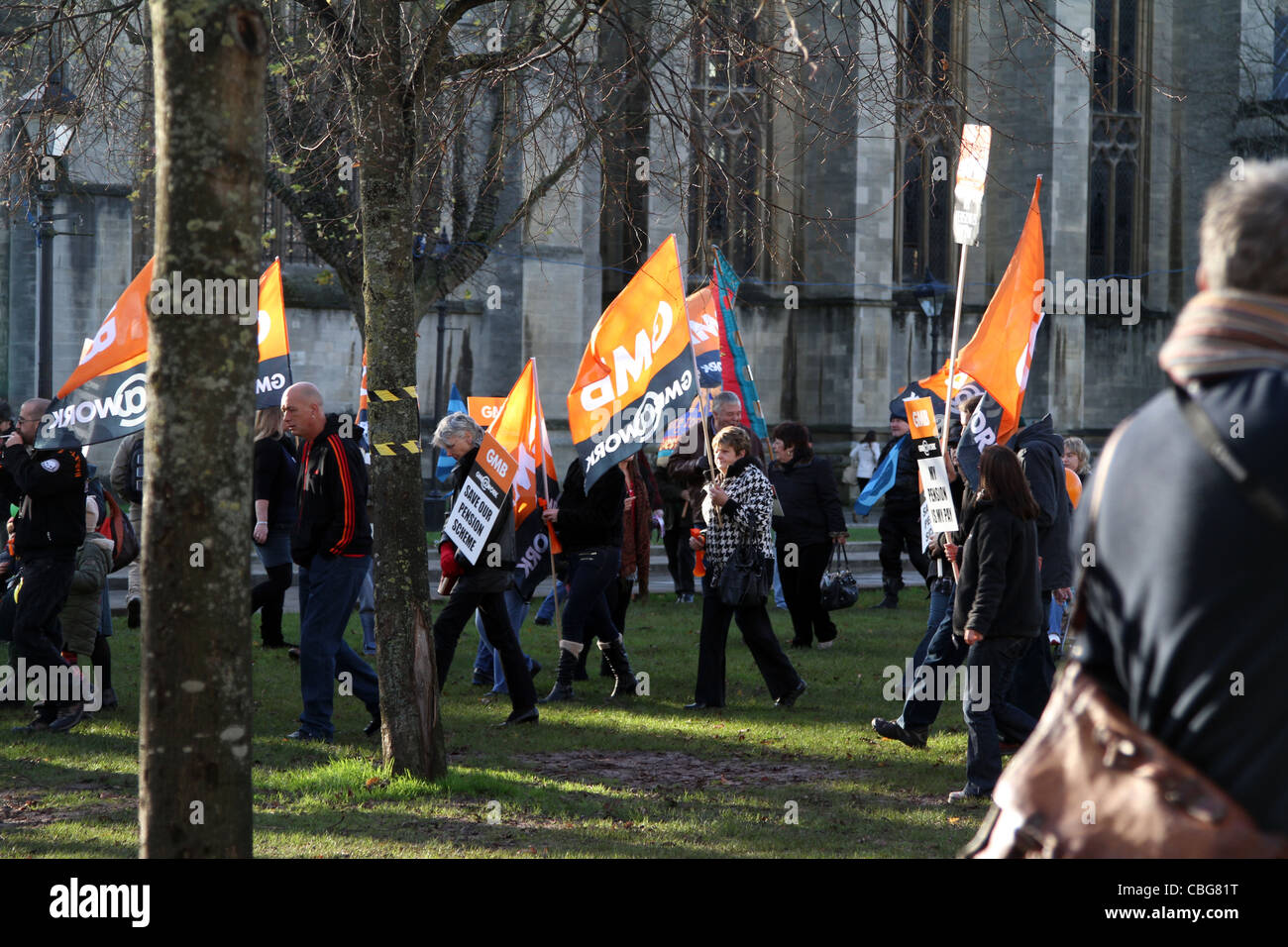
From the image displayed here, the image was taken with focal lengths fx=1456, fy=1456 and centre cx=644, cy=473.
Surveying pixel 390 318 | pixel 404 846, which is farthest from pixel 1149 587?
pixel 390 318

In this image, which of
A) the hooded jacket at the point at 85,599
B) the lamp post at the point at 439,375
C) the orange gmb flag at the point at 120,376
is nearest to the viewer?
the orange gmb flag at the point at 120,376

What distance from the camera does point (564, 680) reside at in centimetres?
998

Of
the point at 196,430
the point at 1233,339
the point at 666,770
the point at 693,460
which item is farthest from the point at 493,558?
the point at 1233,339

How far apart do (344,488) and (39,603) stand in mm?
1966

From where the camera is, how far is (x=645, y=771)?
784cm

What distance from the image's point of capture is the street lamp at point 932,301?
29719 millimetres

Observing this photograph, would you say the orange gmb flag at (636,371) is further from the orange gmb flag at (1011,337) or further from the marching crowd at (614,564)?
the orange gmb flag at (1011,337)

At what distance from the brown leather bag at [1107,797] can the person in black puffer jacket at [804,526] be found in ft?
31.4

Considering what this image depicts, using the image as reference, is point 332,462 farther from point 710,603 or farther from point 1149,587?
point 1149,587

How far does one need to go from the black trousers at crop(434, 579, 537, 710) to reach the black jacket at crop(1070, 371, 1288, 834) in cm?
682

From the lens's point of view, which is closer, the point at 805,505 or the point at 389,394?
the point at 389,394

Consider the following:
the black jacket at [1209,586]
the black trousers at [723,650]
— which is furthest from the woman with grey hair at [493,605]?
the black jacket at [1209,586]
